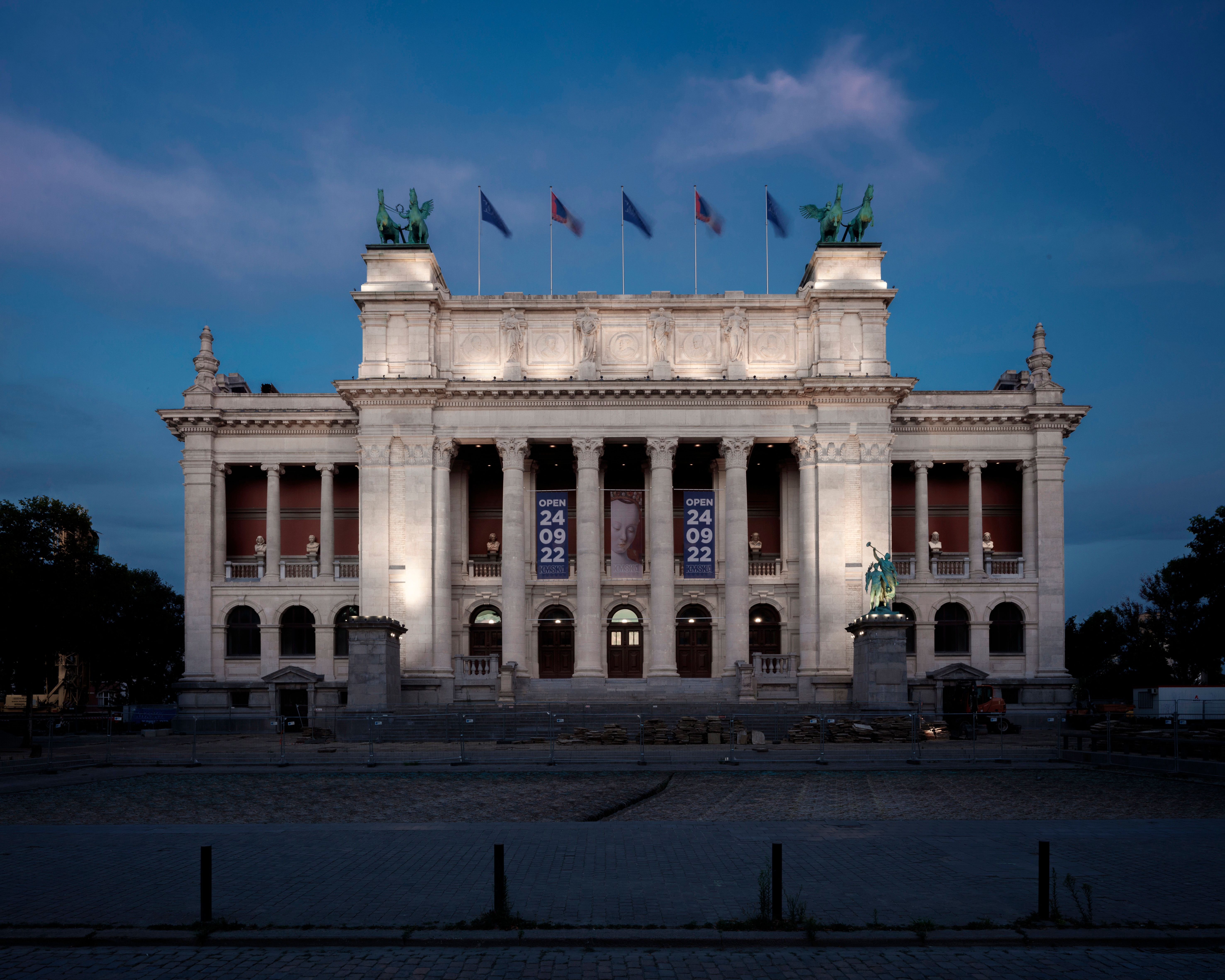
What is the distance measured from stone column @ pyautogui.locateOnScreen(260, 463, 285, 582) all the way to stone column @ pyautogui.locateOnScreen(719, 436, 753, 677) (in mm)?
26438

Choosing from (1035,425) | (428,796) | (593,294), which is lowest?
(428,796)

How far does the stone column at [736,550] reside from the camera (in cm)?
5744

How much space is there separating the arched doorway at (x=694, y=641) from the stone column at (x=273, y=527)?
24.1 meters

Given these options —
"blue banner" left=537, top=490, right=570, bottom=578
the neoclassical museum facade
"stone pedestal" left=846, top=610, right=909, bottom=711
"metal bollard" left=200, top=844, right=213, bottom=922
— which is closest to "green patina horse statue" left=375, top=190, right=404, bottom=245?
the neoclassical museum facade

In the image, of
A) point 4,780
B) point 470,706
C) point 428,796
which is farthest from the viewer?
point 470,706

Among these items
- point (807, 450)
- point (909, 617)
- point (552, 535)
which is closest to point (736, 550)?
point (807, 450)

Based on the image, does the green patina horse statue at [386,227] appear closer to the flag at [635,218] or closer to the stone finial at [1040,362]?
the flag at [635,218]

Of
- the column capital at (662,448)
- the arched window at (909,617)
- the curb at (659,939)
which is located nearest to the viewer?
the curb at (659,939)

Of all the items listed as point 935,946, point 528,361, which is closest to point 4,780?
point 935,946

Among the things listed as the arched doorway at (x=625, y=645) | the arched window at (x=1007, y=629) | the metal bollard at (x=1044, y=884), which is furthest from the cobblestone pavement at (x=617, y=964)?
the arched window at (x=1007, y=629)

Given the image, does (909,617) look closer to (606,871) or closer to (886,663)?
(886,663)

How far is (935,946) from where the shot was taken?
12.5 metres

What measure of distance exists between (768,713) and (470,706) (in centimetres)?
1523

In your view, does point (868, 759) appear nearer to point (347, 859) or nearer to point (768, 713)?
point (768, 713)
